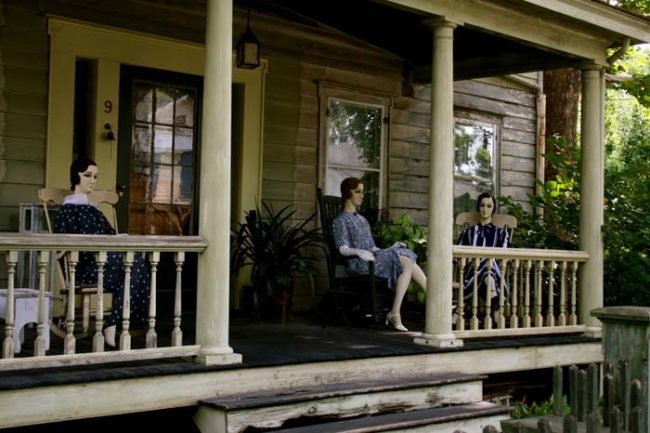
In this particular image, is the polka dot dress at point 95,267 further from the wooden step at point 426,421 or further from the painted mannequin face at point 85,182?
the wooden step at point 426,421

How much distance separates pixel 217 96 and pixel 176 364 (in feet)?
4.75

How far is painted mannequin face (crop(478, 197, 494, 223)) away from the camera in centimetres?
699

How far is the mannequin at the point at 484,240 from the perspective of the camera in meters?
6.77

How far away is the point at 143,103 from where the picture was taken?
6680mm

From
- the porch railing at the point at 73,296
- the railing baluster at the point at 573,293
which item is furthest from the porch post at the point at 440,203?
the porch railing at the point at 73,296

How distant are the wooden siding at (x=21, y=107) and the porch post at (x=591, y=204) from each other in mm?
4184

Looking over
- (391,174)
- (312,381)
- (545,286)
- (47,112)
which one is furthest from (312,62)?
(312,381)

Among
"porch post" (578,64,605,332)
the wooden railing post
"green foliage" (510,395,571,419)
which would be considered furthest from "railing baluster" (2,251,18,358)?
"porch post" (578,64,605,332)

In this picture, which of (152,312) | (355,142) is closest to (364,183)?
(355,142)

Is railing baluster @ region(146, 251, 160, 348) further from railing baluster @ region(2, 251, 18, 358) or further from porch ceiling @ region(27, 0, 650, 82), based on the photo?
porch ceiling @ region(27, 0, 650, 82)

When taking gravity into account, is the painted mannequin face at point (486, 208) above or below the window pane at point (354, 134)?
below

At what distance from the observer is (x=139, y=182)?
6664mm

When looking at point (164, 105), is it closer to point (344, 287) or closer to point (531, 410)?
point (344, 287)

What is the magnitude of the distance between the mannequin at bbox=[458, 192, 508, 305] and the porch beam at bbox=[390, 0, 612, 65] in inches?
53.3
